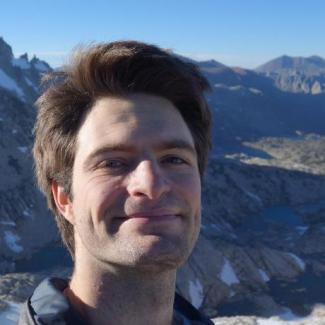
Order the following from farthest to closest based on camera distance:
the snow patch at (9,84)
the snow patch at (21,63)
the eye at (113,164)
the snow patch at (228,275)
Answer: the snow patch at (21,63)
the snow patch at (9,84)
the snow patch at (228,275)
the eye at (113,164)

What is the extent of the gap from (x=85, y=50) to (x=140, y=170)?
1344 millimetres

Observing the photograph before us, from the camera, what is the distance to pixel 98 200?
409 centimetres

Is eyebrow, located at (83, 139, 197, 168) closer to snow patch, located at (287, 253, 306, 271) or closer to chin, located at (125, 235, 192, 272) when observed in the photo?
chin, located at (125, 235, 192, 272)

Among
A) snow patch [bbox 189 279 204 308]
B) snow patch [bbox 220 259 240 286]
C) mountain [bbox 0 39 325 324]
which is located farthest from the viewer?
snow patch [bbox 220 259 240 286]

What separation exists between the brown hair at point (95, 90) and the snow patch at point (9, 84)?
11588 centimetres

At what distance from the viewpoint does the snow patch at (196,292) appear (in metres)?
60.8

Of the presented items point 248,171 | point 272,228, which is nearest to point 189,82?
point 272,228

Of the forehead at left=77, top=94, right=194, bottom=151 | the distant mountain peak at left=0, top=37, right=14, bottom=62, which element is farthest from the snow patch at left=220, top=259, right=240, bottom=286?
the distant mountain peak at left=0, top=37, right=14, bottom=62

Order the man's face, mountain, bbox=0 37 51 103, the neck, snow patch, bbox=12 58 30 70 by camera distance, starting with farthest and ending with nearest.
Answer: snow patch, bbox=12 58 30 70
mountain, bbox=0 37 51 103
the neck
the man's face

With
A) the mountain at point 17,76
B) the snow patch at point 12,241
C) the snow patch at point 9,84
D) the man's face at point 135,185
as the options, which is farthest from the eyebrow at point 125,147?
the snow patch at point 9,84

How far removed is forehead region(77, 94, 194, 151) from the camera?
430 cm

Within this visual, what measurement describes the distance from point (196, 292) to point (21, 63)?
301 ft

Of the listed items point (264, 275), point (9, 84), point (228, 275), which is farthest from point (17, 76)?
point (264, 275)

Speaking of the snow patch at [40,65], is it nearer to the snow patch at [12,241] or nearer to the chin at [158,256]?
the snow patch at [12,241]
